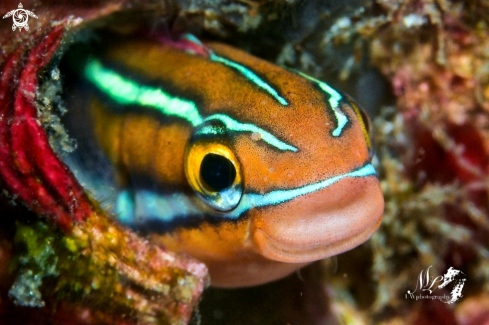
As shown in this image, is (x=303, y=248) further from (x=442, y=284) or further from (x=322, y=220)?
(x=442, y=284)

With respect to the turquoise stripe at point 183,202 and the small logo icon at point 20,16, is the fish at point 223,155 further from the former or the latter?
the small logo icon at point 20,16

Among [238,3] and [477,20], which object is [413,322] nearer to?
[477,20]

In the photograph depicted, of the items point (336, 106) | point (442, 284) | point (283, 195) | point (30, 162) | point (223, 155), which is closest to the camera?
point (30, 162)

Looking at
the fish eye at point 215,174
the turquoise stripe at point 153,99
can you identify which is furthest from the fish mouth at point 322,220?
the turquoise stripe at point 153,99

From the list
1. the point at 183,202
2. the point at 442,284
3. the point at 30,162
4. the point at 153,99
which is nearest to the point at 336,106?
the point at 183,202

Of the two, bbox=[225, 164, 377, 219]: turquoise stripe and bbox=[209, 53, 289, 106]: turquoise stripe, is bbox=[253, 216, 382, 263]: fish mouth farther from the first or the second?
bbox=[209, 53, 289, 106]: turquoise stripe

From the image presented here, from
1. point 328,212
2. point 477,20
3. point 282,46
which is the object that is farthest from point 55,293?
point 477,20
